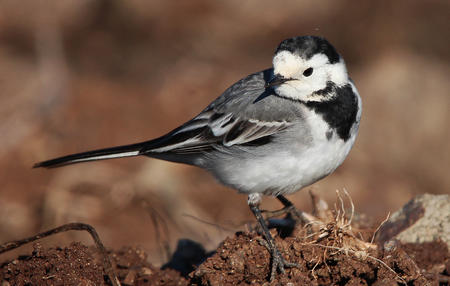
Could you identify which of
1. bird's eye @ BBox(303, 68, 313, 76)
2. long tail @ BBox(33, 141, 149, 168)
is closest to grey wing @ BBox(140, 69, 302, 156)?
long tail @ BBox(33, 141, 149, 168)

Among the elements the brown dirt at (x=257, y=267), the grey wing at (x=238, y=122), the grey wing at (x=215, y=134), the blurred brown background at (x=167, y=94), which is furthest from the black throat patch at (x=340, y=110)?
the blurred brown background at (x=167, y=94)

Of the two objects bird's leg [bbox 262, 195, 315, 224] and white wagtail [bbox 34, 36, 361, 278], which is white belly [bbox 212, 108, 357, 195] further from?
bird's leg [bbox 262, 195, 315, 224]

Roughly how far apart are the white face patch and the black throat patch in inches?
2.4

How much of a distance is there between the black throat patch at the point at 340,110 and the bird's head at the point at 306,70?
5cm

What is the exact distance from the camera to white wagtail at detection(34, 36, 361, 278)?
201 inches

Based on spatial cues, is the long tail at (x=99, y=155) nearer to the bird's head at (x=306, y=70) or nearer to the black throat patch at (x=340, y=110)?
the bird's head at (x=306, y=70)

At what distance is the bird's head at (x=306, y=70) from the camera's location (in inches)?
201

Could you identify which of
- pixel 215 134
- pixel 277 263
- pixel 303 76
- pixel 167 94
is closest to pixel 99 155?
pixel 215 134

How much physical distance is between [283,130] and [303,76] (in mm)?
481

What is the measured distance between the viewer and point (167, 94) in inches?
431

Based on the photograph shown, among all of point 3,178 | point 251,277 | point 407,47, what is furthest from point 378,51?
point 251,277

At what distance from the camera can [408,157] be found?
10.1 meters

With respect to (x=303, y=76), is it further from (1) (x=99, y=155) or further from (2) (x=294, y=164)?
(1) (x=99, y=155)

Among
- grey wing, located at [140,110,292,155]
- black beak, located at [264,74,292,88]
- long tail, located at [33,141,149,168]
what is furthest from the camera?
long tail, located at [33,141,149,168]
